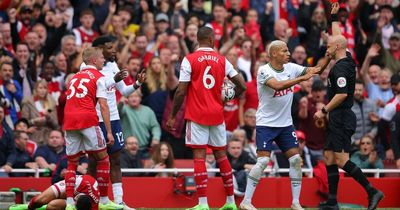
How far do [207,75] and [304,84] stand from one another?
674 cm

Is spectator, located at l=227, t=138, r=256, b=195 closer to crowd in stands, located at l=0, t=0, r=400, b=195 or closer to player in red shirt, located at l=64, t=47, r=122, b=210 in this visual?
crowd in stands, located at l=0, t=0, r=400, b=195

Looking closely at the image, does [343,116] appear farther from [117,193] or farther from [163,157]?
[163,157]

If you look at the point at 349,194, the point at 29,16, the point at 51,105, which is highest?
the point at 29,16

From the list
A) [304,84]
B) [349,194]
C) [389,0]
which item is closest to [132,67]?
[304,84]

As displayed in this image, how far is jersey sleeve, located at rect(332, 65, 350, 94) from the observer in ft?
53.5

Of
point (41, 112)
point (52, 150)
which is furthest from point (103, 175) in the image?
point (41, 112)

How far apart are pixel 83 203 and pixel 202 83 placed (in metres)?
2.51

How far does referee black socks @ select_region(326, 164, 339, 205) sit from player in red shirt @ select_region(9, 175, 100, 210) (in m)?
3.34

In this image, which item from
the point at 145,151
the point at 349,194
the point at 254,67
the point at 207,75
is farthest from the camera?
the point at 254,67

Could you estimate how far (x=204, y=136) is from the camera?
646 inches

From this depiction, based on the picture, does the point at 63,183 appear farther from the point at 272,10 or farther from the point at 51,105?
the point at 272,10

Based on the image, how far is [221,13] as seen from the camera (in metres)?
24.5

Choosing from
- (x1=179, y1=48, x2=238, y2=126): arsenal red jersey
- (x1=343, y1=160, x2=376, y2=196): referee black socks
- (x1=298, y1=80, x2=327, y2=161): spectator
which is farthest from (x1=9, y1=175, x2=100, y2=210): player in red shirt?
(x1=298, y1=80, x2=327, y2=161): spectator

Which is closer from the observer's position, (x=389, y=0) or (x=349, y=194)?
(x=349, y=194)
